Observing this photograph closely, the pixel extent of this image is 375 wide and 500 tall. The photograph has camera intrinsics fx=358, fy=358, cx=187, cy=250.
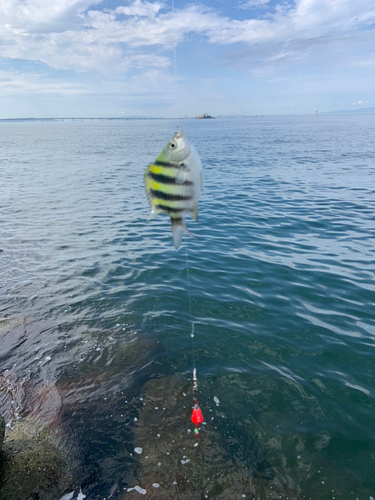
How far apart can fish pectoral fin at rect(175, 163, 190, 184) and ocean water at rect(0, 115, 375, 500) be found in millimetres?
367

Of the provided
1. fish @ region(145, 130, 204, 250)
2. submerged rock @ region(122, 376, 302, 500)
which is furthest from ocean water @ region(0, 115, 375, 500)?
fish @ region(145, 130, 204, 250)

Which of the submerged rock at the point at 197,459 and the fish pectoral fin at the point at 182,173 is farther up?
the fish pectoral fin at the point at 182,173

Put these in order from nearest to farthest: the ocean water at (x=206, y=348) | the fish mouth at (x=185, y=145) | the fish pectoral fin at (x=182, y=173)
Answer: the fish mouth at (x=185, y=145) → the fish pectoral fin at (x=182, y=173) → the ocean water at (x=206, y=348)

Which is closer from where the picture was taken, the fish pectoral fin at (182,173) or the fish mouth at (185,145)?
the fish mouth at (185,145)

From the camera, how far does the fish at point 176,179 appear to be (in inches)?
130

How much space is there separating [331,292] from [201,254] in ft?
17.3

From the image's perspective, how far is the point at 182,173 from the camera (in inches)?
133

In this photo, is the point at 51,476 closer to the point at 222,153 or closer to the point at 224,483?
the point at 224,483

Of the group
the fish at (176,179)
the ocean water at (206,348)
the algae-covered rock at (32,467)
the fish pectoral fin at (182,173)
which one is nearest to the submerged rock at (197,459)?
the ocean water at (206,348)

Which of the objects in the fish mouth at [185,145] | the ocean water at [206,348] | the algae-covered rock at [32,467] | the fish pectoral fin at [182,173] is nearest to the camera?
the fish mouth at [185,145]

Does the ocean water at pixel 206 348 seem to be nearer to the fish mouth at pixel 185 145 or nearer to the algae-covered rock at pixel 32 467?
the algae-covered rock at pixel 32 467

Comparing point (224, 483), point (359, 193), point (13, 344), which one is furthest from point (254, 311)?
point (359, 193)

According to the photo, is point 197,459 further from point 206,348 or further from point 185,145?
point 185,145

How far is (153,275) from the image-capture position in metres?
12.9
